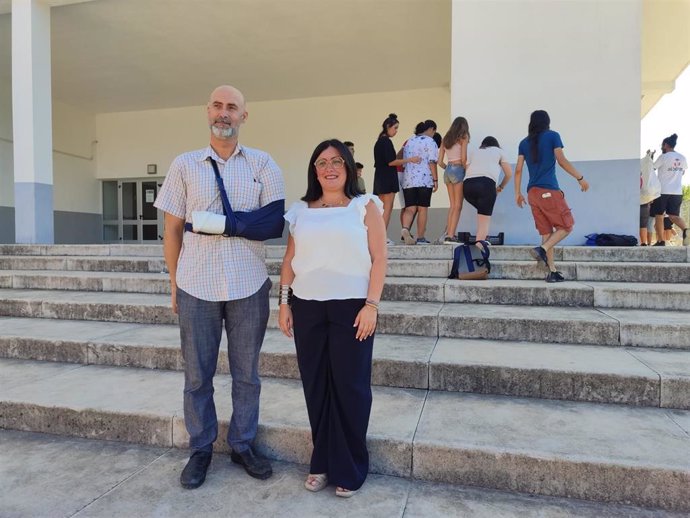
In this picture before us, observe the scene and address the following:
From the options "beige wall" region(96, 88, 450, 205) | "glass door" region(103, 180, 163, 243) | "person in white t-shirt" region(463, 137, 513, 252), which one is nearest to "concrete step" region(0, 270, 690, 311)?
"person in white t-shirt" region(463, 137, 513, 252)

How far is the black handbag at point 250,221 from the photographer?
2238 mm

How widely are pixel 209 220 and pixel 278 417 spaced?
1.22 meters

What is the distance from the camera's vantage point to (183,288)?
7.63 ft

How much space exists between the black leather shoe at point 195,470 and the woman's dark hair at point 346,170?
1414 mm

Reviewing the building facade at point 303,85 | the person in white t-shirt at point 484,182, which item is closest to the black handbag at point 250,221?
the person in white t-shirt at point 484,182

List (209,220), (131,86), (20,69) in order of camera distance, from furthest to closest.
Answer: (131,86) → (20,69) → (209,220)

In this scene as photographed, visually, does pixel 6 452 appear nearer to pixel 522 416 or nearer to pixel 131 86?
pixel 522 416

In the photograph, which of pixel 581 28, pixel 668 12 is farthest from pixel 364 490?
pixel 668 12

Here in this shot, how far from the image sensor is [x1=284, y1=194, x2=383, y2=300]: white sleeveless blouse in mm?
2152

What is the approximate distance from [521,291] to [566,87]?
12.2 ft

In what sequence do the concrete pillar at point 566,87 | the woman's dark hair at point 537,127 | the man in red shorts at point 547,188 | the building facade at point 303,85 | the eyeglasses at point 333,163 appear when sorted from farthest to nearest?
1. the building facade at point 303,85
2. the concrete pillar at point 566,87
3. the woman's dark hair at point 537,127
4. the man in red shorts at point 547,188
5. the eyeglasses at point 333,163

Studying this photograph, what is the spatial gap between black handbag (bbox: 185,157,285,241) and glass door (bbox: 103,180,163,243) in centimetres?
1226

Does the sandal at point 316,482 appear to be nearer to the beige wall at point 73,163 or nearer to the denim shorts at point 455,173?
the denim shorts at point 455,173

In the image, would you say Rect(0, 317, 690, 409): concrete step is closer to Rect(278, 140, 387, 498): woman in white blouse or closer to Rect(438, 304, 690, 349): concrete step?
Rect(438, 304, 690, 349): concrete step
